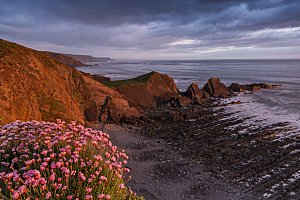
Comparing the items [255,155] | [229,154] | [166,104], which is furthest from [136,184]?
[166,104]

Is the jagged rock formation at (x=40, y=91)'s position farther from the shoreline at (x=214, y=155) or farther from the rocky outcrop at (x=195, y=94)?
the rocky outcrop at (x=195, y=94)

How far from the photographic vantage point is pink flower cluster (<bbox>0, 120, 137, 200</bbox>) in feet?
15.6

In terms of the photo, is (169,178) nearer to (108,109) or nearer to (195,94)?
(108,109)

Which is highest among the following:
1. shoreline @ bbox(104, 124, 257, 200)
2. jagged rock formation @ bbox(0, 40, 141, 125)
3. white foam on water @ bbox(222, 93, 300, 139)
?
jagged rock formation @ bbox(0, 40, 141, 125)

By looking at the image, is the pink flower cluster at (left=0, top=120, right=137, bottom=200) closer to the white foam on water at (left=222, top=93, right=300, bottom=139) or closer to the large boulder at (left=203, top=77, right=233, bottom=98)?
the white foam on water at (left=222, top=93, right=300, bottom=139)

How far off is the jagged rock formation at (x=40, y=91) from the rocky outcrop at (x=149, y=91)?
272 inches

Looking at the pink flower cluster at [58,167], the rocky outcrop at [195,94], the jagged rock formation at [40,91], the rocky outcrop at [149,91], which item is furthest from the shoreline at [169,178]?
the rocky outcrop at [195,94]

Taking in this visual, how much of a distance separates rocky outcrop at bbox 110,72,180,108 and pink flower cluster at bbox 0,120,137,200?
28764 mm

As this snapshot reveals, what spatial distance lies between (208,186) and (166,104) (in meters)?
23.9

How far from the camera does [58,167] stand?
5.04m

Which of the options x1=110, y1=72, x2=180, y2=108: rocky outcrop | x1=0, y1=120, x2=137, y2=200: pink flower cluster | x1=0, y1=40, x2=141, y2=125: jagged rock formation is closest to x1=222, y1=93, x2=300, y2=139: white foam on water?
x1=110, y1=72, x2=180, y2=108: rocky outcrop

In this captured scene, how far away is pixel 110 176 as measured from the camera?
5699 mm

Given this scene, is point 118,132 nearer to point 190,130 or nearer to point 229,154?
point 190,130

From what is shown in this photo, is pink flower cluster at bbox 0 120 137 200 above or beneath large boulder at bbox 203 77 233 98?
above
